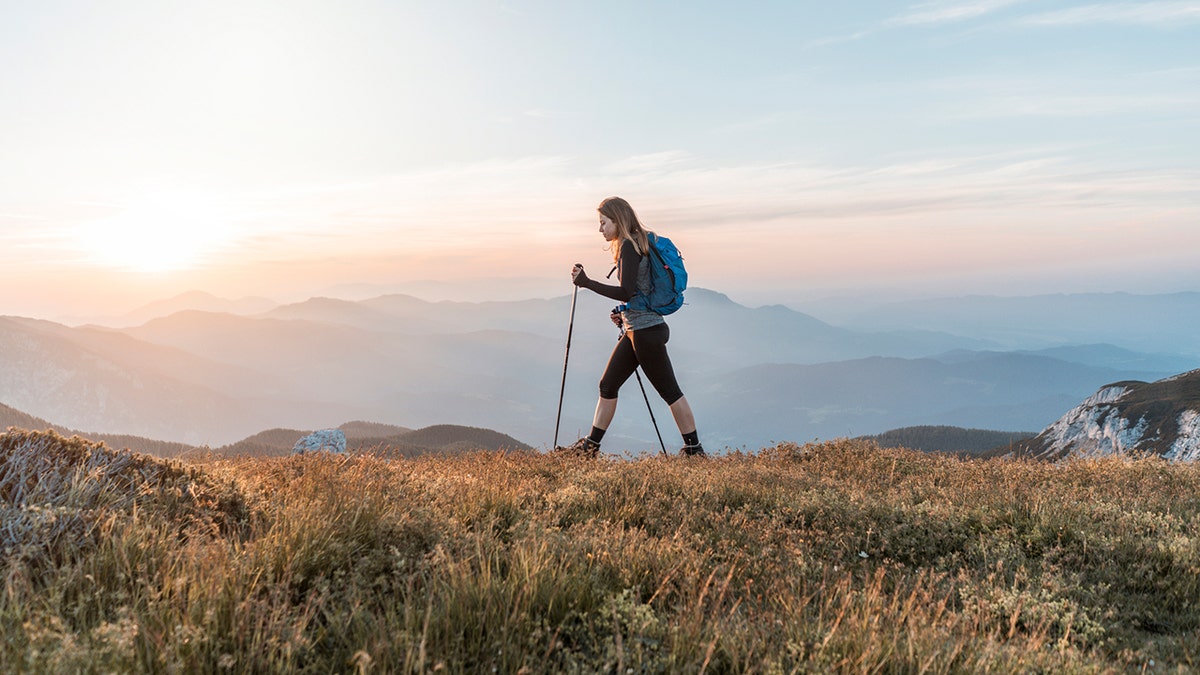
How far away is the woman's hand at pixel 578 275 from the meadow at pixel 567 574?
2.83m

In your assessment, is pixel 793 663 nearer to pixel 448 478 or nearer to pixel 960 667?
pixel 960 667

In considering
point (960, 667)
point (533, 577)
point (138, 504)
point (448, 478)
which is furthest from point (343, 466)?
point (960, 667)

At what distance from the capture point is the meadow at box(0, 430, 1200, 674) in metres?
2.76

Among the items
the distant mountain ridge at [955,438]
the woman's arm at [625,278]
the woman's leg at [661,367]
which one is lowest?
the distant mountain ridge at [955,438]

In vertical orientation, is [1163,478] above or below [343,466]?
below

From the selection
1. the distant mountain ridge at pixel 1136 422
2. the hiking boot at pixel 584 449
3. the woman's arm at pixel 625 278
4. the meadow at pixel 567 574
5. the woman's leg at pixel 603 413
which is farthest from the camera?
the distant mountain ridge at pixel 1136 422

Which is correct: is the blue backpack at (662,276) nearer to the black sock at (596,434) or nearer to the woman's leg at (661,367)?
the woman's leg at (661,367)

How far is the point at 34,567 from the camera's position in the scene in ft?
11.4

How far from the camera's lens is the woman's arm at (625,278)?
8391mm

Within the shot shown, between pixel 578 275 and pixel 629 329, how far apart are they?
1.01 m

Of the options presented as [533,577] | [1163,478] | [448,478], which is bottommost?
[1163,478]

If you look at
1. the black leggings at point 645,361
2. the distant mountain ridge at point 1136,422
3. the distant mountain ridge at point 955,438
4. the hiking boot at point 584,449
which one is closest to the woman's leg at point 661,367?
the black leggings at point 645,361

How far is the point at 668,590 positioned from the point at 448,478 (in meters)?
3.52

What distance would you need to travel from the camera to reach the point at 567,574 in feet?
11.4
